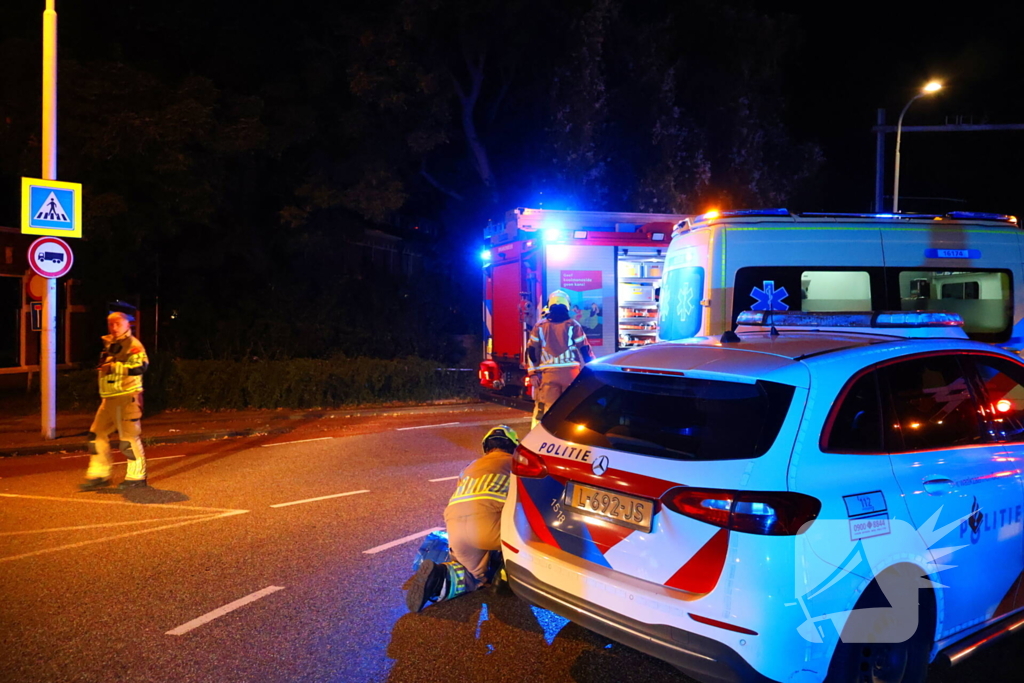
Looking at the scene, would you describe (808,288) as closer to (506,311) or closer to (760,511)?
(760,511)

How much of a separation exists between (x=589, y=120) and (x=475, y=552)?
1505 centimetres

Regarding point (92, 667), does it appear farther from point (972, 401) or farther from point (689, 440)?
point (972, 401)

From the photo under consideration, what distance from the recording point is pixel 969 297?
8164 mm

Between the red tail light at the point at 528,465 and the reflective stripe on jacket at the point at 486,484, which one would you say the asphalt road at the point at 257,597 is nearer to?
the reflective stripe on jacket at the point at 486,484

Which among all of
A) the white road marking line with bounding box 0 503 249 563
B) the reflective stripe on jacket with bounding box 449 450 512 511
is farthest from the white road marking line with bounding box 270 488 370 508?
the reflective stripe on jacket with bounding box 449 450 512 511

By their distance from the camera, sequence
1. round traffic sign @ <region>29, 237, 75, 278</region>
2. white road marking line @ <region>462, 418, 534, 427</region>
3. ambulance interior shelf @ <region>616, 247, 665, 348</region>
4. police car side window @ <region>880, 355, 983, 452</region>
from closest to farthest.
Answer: police car side window @ <region>880, 355, 983, 452</region>, round traffic sign @ <region>29, 237, 75, 278</region>, ambulance interior shelf @ <region>616, 247, 665, 348</region>, white road marking line @ <region>462, 418, 534, 427</region>

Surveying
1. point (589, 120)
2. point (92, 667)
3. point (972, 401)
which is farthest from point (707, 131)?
point (92, 667)

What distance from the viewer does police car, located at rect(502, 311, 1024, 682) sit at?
3115mm

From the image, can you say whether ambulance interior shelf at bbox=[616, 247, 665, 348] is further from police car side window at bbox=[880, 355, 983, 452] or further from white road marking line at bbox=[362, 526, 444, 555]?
police car side window at bbox=[880, 355, 983, 452]

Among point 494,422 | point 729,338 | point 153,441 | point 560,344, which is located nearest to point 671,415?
point 729,338

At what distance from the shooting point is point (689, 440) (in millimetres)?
3473

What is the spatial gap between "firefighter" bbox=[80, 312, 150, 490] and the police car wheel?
6.77 m

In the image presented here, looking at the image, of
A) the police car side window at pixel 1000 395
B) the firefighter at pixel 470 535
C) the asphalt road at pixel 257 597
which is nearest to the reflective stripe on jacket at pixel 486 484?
the firefighter at pixel 470 535

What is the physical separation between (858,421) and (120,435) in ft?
22.6
